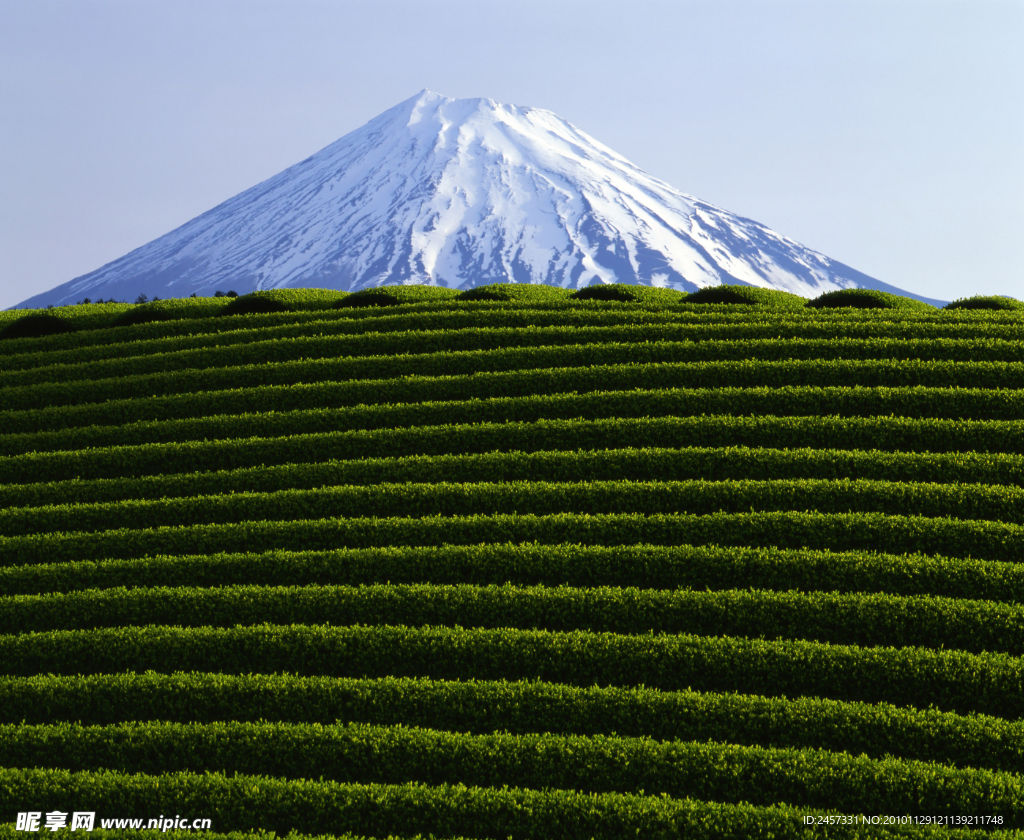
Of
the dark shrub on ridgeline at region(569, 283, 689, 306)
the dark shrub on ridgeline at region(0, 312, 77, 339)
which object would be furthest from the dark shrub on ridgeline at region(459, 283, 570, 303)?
the dark shrub on ridgeline at region(0, 312, 77, 339)

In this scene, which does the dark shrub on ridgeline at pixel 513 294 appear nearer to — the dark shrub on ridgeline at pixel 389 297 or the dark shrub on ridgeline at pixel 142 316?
the dark shrub on ridgeline at pixel 389 297

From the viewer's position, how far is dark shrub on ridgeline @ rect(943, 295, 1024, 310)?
1054 inches

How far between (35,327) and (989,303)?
35.1m

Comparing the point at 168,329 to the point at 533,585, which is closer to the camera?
the point at 533,585

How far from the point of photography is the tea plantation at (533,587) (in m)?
8.92

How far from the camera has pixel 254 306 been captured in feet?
96.6

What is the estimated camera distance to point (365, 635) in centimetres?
1159

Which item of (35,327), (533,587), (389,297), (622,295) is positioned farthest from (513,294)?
(533,587)

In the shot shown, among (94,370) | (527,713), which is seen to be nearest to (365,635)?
(527,713)

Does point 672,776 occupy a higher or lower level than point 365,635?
lower

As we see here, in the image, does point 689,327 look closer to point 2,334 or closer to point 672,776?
point 672,776

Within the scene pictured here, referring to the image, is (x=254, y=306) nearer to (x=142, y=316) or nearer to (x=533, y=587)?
(x=142, y=316)

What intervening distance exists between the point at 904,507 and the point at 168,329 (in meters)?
24.4

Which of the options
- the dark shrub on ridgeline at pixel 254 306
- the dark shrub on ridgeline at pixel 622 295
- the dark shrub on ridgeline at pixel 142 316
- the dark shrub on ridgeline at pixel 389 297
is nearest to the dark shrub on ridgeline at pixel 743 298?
the dark shrub on ridgeline at pixel 622 295
